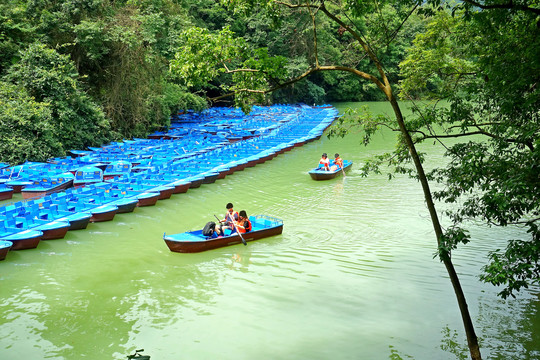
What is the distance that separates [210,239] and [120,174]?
28.3 ft

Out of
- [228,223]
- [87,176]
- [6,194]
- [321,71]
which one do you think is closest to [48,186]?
[6,194]

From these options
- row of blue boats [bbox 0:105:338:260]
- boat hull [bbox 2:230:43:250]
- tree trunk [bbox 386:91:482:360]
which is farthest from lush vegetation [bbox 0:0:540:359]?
boat hull [bbox 2:230:43:250]

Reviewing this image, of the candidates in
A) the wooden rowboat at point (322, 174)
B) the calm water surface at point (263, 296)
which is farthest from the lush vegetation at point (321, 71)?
the wooden rowboat at point (322, 174)

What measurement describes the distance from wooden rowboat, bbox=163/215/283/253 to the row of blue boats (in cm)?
323

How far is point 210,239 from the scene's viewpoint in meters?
12.0

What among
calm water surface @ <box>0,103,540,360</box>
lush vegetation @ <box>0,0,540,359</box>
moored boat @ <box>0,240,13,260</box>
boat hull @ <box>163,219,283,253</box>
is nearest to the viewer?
lush vegetation @ <box>0,0,540,359</box>

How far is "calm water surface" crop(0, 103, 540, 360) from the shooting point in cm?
801

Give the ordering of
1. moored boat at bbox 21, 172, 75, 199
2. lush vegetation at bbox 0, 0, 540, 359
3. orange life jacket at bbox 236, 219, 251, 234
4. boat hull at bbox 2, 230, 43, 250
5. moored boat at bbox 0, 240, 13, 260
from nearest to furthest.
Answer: lush vegetation at bbox 0, 0, 540, 359 < moored boat at bbox 0, 240, 13, 260 < boat hull at bbox 2, 230, 43, 250 < orange life jacket at bbox 236, 219, 251, 234 < moored boat at bbox 21, 172, 75, 199

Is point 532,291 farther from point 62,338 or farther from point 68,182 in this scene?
point 68,182

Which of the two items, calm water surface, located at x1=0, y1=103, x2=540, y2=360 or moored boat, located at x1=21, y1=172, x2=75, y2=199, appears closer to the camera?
calm water surface, located at x1=0, y1=103, x2=540, y2=360

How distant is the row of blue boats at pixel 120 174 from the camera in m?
13.1

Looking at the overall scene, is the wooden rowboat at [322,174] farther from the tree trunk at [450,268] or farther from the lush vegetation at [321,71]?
the tree trunk at [450,268]

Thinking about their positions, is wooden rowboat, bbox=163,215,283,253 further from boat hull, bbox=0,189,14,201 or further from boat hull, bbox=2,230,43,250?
boat hull, bbox=0,189,14,201

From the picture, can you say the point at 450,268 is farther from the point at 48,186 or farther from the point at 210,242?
the point at 48,186
